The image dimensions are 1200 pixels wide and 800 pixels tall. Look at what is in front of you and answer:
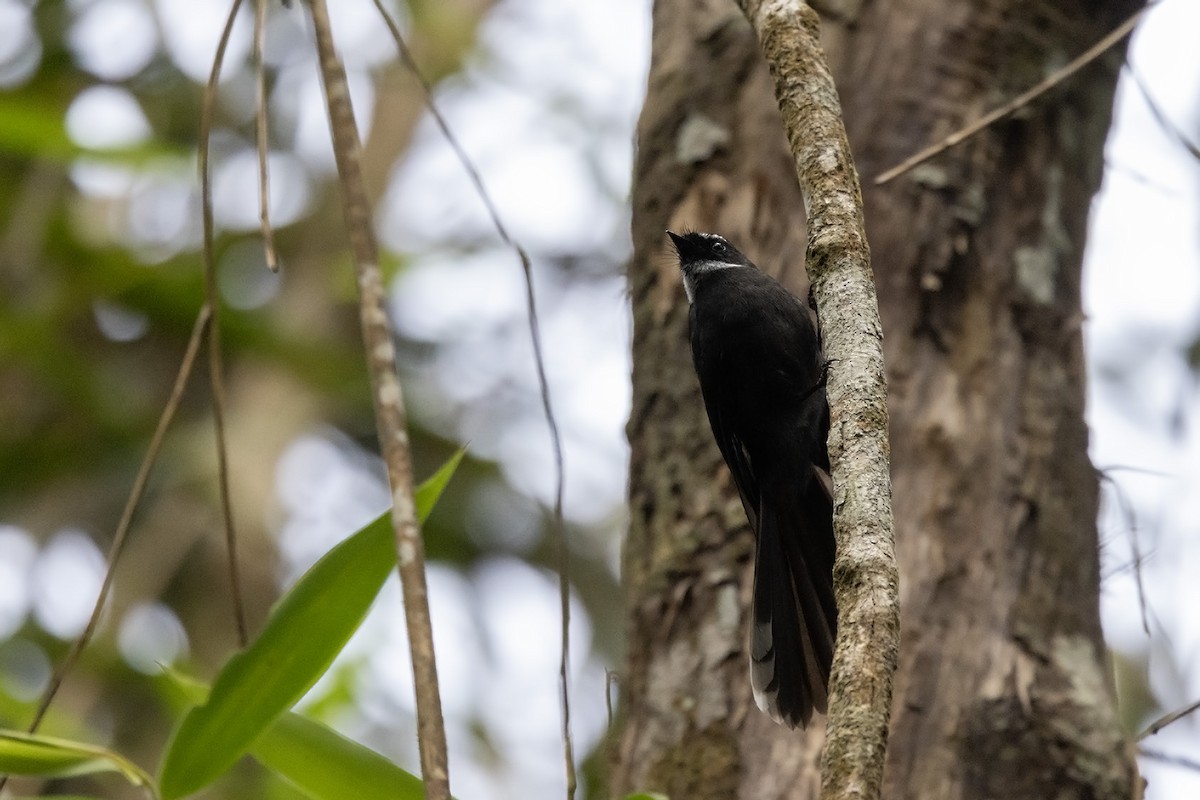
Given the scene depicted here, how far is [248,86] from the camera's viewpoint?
751 centimetres

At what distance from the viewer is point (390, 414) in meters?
1.78

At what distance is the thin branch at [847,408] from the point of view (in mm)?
1190

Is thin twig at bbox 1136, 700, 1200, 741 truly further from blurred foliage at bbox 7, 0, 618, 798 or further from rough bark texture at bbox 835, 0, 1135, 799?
blurred foliage at bbox 7, 0, 618, 798

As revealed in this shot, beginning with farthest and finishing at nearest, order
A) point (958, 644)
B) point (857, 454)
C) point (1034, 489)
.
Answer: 1. point (1034, 489)
2. point (958, 644)
3. point (857, 454)

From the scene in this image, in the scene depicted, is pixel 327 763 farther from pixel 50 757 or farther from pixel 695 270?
pixel 695 270

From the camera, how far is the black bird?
280cm

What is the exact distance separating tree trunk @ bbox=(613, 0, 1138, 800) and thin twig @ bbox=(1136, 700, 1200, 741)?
7 centimetres

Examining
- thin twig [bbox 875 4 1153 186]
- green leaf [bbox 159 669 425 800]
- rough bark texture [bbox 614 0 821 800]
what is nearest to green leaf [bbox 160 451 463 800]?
green leaf [bbox 159 669 425 800]

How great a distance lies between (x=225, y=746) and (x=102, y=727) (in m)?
4.26

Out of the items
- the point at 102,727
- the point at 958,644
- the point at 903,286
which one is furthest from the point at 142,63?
the point at 958,644

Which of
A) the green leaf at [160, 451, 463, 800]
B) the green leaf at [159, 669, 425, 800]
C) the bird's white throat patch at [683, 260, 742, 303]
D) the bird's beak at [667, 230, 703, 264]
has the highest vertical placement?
the bird's beak at [667, 230, 703, 264]

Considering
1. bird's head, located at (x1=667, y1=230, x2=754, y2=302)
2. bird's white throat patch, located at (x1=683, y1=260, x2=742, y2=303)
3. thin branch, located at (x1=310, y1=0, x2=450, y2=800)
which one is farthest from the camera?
bird's white throat patch, located at (x1=683, y1=260, x2=742, y2=303)

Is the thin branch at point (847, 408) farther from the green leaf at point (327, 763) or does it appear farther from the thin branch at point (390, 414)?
the green leaf at point (327, 763)

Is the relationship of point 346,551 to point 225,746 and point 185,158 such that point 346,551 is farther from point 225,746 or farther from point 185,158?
point 185,158
